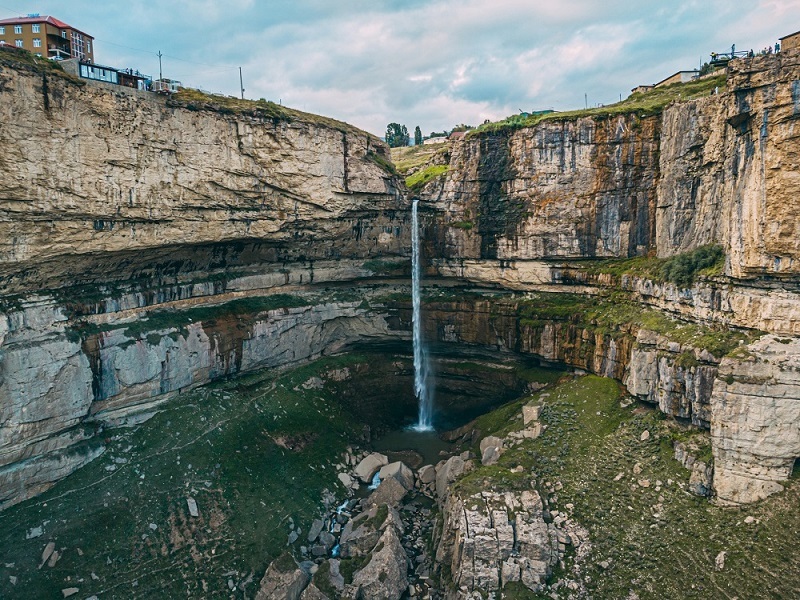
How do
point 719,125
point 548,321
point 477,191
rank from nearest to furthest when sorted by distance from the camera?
point 719,125 → point 548,321 → point 477,191

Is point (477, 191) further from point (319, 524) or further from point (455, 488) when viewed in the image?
point (319, 524)

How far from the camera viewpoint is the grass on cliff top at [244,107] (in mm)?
27734

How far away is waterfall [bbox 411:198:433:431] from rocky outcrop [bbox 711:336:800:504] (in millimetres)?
19696

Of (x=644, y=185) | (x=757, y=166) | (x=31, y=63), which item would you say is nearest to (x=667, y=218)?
(x=644, y=185)

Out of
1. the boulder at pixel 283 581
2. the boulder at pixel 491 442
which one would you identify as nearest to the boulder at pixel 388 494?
the boulder at pixel 491 442

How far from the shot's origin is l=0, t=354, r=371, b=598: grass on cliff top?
2056 cm

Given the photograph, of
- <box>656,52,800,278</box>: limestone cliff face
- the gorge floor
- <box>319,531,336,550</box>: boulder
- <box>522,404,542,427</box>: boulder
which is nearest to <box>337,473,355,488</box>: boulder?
the gorge floor

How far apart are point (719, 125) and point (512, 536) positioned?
1957 cm

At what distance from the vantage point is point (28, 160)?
22000 mm

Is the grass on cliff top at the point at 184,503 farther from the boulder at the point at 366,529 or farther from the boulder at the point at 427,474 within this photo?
the boulder at the point at 427,474

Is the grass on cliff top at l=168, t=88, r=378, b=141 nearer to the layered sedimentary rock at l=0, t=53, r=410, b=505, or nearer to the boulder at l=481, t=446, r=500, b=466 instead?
the layered sedimentary rock at l=0, t=53, r=410, b=505

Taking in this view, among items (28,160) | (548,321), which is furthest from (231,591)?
(548,321)

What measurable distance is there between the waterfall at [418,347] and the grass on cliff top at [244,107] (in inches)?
341

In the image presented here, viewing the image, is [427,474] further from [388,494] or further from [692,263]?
[692,263]
